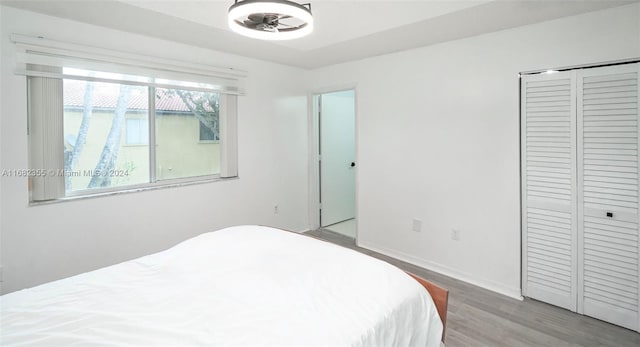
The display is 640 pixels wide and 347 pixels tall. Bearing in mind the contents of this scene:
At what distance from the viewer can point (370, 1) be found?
232cm

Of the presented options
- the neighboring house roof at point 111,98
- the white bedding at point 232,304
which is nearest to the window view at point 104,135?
the neighboring house roof at point 111,98

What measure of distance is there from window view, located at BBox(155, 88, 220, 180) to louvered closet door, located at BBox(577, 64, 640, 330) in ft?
10.9

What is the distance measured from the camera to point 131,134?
291 centimetres

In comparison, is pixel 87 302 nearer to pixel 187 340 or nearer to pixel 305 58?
pixel 187 340

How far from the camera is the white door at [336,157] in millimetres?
4617

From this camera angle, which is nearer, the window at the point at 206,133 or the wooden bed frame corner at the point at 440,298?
the wooden bed frame corner at the point at 440,298

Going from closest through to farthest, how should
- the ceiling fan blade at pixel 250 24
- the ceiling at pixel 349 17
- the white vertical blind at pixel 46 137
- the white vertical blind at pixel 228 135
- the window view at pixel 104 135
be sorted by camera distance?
the ceiling fan blade at pixel 250 24 < the ceiling at pixel 349 17 < the white vertical blind at pixel 46 137 < the window view at pixel 104 135 < the white vertical blind at pixel 228 135

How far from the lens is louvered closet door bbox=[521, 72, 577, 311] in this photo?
2.44 m

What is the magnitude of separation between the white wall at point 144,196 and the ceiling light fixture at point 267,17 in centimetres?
164

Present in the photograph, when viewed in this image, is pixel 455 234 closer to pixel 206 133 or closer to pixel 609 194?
pixel 609 194

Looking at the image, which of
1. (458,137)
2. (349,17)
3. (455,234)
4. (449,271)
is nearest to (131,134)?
(349,17)

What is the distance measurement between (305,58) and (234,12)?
2279 millimetres

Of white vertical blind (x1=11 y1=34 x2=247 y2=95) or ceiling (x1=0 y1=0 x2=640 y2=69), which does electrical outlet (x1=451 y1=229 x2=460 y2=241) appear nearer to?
ceiling (x1=0 y1=0 x2=640 y2=69)

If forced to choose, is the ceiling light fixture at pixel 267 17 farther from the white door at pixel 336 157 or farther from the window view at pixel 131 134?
the white door at pixel 336 157
